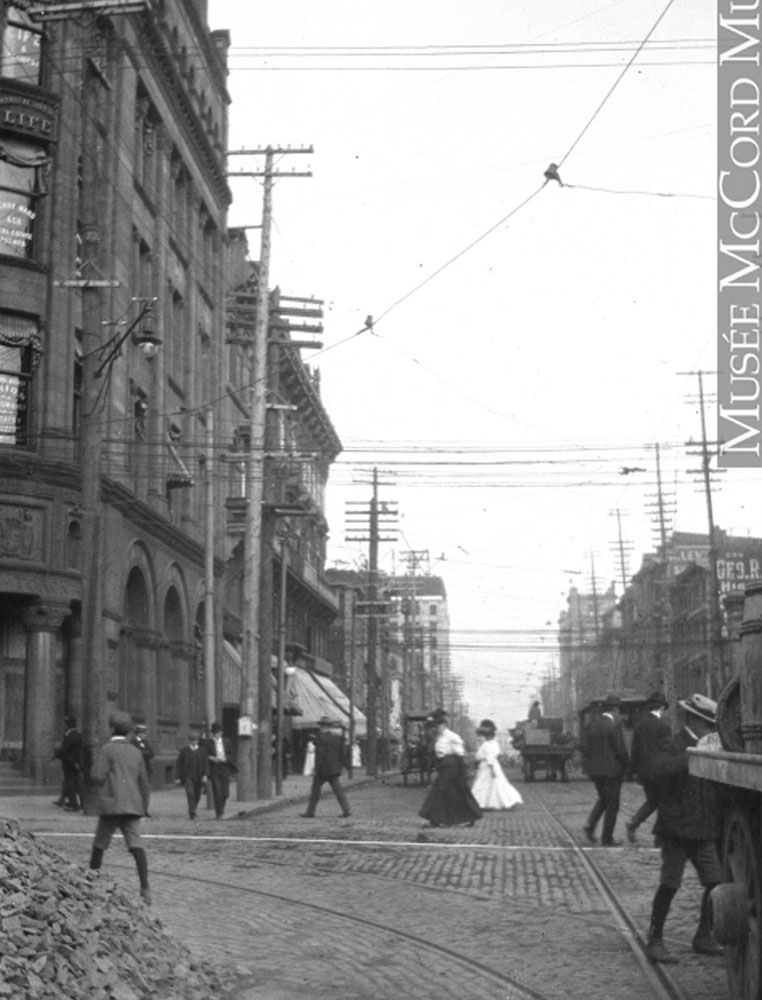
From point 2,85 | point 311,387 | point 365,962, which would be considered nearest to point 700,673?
point 311,387

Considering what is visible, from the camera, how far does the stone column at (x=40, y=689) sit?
28891mm

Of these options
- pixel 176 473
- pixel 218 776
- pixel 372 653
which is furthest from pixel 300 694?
pixel 218 776

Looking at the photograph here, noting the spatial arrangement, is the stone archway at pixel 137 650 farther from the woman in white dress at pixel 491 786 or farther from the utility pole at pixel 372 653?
the utility pole at pixel 372 653

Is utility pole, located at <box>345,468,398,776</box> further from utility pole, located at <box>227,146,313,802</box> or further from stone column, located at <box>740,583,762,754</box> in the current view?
stone column, located at <box>740,583,762,754</box>

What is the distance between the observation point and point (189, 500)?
4181 centimetres

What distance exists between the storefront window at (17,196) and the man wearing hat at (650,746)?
770 inches

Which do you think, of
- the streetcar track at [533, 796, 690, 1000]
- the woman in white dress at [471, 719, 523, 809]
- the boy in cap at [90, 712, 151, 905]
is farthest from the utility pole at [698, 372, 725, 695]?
the boy in cap at [90, 712, 151, 905]

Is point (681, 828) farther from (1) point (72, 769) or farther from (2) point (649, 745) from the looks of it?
(1) point (72, 769)

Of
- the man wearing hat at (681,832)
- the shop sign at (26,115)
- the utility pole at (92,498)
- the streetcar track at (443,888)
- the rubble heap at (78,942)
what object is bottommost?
the streetcar track at (443,888)

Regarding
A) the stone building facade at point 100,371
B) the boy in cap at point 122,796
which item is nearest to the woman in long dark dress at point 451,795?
the stone building facade at point 100,371

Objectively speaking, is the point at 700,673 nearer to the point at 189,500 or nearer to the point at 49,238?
the point at 189,500

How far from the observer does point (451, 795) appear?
22422mm

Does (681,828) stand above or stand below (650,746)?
below

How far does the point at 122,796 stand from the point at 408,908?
257 cm
